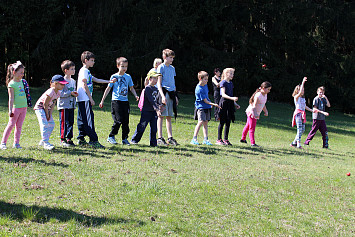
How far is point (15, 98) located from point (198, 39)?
24.9 metres

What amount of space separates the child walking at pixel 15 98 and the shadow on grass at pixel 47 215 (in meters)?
3.33

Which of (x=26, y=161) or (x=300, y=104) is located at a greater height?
(x=300, y=104)

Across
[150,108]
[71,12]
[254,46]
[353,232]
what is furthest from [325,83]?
[353,232]

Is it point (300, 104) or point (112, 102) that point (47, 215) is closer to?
point (112, 102)

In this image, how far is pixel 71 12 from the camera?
28.8 m

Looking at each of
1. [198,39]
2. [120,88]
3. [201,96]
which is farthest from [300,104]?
[198,39]

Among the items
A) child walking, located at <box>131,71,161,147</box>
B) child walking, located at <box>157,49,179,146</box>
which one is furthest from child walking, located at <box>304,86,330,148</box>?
child walking, located at <box>131,71,161,147</box>

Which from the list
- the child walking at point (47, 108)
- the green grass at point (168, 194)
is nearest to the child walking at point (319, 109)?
the green grass at point (168, 194)

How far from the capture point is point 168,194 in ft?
18.8

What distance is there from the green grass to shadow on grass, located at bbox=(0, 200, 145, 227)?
11 millimetres

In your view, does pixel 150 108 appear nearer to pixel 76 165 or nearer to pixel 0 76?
pixel 76 165

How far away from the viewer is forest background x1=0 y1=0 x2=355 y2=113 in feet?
88.3

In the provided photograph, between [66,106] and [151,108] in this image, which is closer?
[66,106]

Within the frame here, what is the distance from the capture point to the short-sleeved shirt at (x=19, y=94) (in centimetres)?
782
